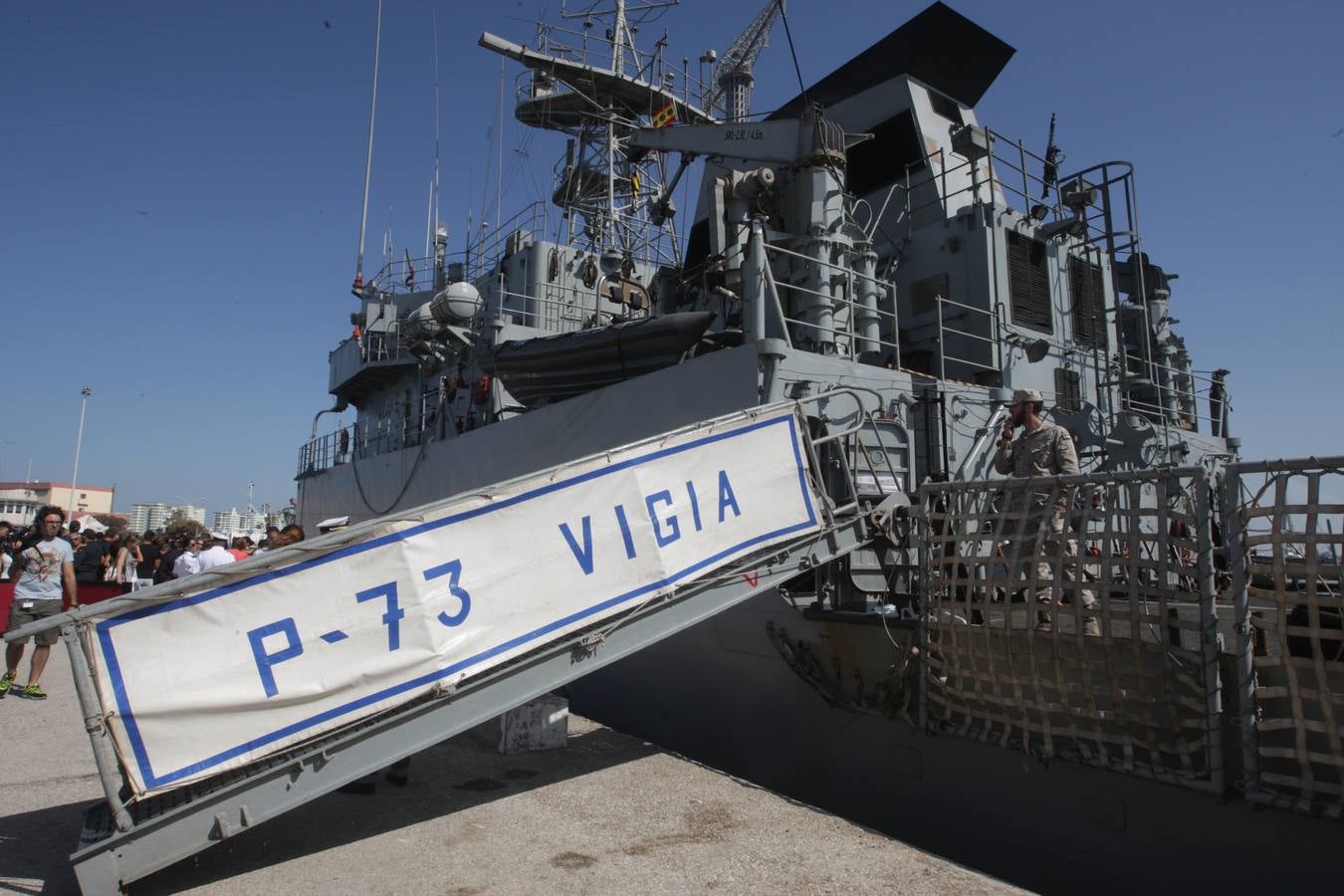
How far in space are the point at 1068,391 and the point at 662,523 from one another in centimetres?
705

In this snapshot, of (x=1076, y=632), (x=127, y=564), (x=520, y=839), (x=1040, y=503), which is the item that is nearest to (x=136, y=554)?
(x=127, y=564)

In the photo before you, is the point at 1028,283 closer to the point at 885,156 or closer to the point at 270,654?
the point at 885,156

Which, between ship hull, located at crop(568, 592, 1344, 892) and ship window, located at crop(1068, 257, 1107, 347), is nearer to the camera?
ship hull, located at crop(568, 592, 1344, 892)

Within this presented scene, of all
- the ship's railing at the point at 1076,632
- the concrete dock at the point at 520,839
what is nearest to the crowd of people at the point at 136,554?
the concrete dock at the point at 520,839

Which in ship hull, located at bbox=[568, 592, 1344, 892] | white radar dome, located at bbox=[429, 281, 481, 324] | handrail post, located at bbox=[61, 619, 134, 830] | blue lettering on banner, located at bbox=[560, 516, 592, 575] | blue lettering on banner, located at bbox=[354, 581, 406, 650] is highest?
white radar dome, located at bbox=[429, 281, 481, 324]

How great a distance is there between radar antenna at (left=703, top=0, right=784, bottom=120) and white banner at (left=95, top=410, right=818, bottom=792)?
86.1 ft

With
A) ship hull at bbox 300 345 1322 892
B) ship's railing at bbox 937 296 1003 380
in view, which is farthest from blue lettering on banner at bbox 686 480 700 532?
ship's railing at bbox 937 296 1003 380

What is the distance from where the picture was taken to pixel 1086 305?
973 centimetres

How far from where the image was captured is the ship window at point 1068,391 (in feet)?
30.0

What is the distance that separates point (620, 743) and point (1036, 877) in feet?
8.04

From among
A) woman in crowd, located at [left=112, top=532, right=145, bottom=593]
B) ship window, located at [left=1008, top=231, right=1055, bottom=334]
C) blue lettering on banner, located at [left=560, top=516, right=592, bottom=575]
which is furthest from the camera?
woman in crowd, located at [left=112, top=532, right=145, bottom=593]

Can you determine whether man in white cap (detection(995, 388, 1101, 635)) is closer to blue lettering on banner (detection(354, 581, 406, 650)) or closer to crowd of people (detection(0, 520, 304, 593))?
blue lettering on banner (detection(354, 581, 406, 650))

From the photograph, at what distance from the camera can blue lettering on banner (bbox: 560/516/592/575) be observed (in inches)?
152

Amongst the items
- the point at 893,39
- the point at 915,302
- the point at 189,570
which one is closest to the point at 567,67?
the point at 893,39
